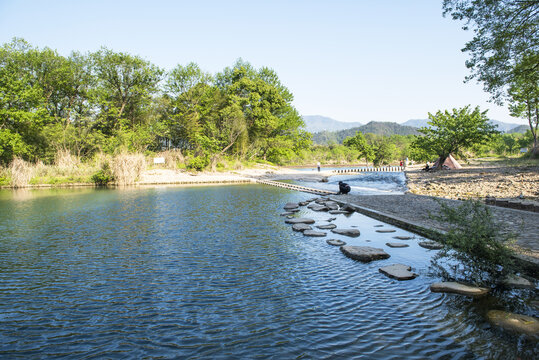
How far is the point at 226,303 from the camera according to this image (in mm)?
5262

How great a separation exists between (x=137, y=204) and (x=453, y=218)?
52.3 ft

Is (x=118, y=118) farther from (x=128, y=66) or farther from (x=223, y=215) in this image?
(x=223, y=215)

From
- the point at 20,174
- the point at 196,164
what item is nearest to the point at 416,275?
the point at 20,174

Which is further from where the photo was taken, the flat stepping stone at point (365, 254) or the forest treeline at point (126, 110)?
the forest treeline at point (126, 110)

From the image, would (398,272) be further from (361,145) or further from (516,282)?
(361,145)

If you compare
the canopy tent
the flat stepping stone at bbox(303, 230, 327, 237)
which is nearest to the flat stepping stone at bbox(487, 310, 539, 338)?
the flat stepping stone at bbox(303, 230, 327, 237)

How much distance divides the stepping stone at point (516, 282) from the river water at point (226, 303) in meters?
0.16

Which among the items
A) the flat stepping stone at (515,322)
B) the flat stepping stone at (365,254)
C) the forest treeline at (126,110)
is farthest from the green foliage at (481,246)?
the forest treeline at (126,110)

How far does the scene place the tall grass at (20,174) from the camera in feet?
92.9

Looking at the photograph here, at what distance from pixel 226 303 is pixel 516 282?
5102mm

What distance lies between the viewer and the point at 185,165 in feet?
133

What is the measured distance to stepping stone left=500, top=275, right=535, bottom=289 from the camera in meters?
5.30

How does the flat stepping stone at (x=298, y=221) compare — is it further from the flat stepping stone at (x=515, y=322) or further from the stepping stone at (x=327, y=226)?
the flat stepping stone at (x=515, y=322)

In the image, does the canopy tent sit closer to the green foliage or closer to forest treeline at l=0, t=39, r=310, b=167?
forest treeline at l=0, t=39, r=310, b=167
